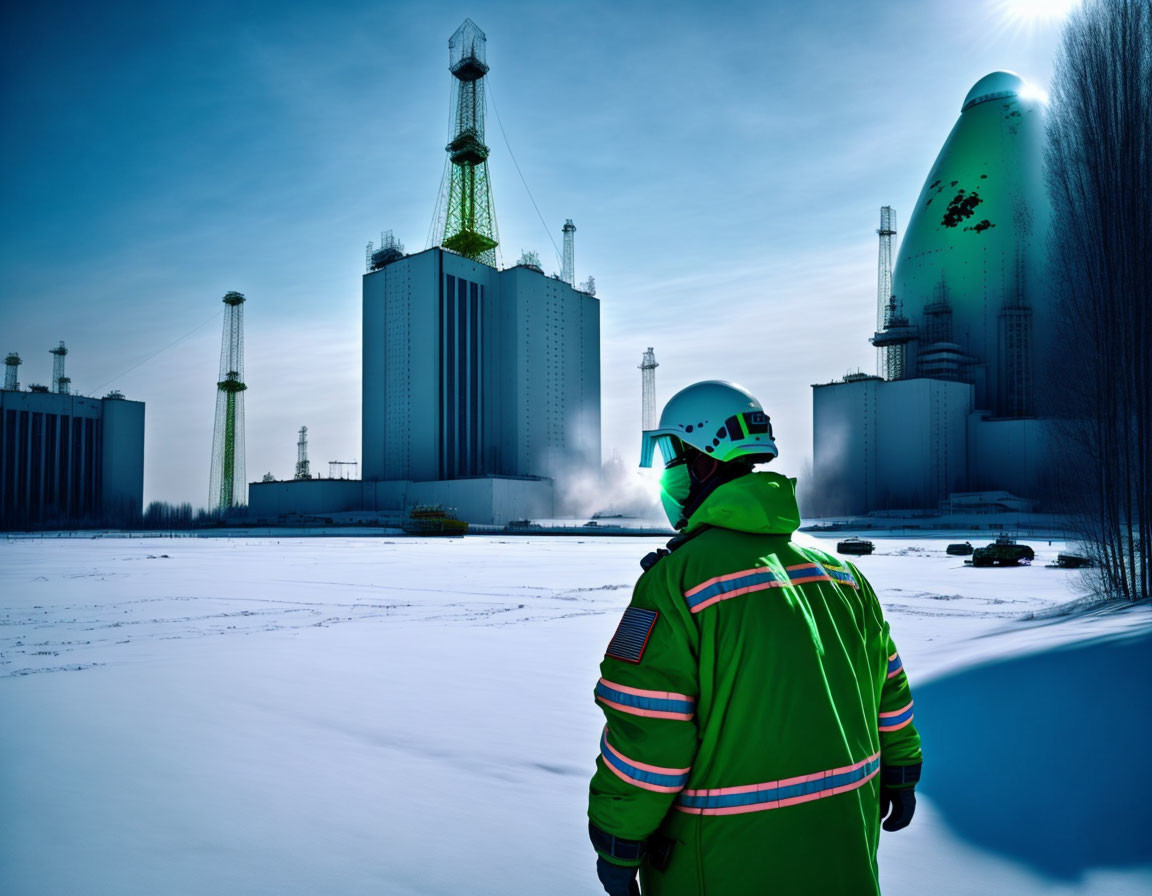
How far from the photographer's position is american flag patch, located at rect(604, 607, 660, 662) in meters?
2.00

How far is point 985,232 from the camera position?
70.4 m

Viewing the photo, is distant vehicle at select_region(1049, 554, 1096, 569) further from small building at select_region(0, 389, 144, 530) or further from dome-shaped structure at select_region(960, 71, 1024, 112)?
small building at select_region(0, 389, 144, 530)

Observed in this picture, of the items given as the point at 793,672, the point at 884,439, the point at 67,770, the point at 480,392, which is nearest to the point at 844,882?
the point at 793,672

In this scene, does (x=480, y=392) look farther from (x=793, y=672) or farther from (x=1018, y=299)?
(x=793, y=672)

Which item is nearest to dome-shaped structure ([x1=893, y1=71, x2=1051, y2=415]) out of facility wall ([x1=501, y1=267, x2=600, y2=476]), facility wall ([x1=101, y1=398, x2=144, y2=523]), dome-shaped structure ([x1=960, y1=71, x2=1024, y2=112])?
dome-shaped structure ([x1=960, y1=71, x2=1024, y2=112])

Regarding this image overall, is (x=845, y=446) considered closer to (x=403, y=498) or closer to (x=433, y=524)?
(x=433, y=524)

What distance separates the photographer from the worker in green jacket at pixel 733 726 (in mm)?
1971

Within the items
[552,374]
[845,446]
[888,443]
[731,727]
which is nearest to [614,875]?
[731,727]

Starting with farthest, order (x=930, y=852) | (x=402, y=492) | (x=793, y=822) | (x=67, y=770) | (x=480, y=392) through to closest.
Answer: (x=480, y=392) < (x=402, y=492) < (x=67, y=770) < (x=930, y=852) < (x=793, y=822)

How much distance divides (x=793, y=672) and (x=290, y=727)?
5005 mm

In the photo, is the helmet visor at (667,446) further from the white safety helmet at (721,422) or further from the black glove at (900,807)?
the black glove at (900,807)

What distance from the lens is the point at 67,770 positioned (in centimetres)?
489

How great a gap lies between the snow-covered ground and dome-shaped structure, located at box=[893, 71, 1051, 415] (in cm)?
6768

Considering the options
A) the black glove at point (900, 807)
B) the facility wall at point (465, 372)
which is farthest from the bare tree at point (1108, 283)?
the facility wall at point (465, 372)
